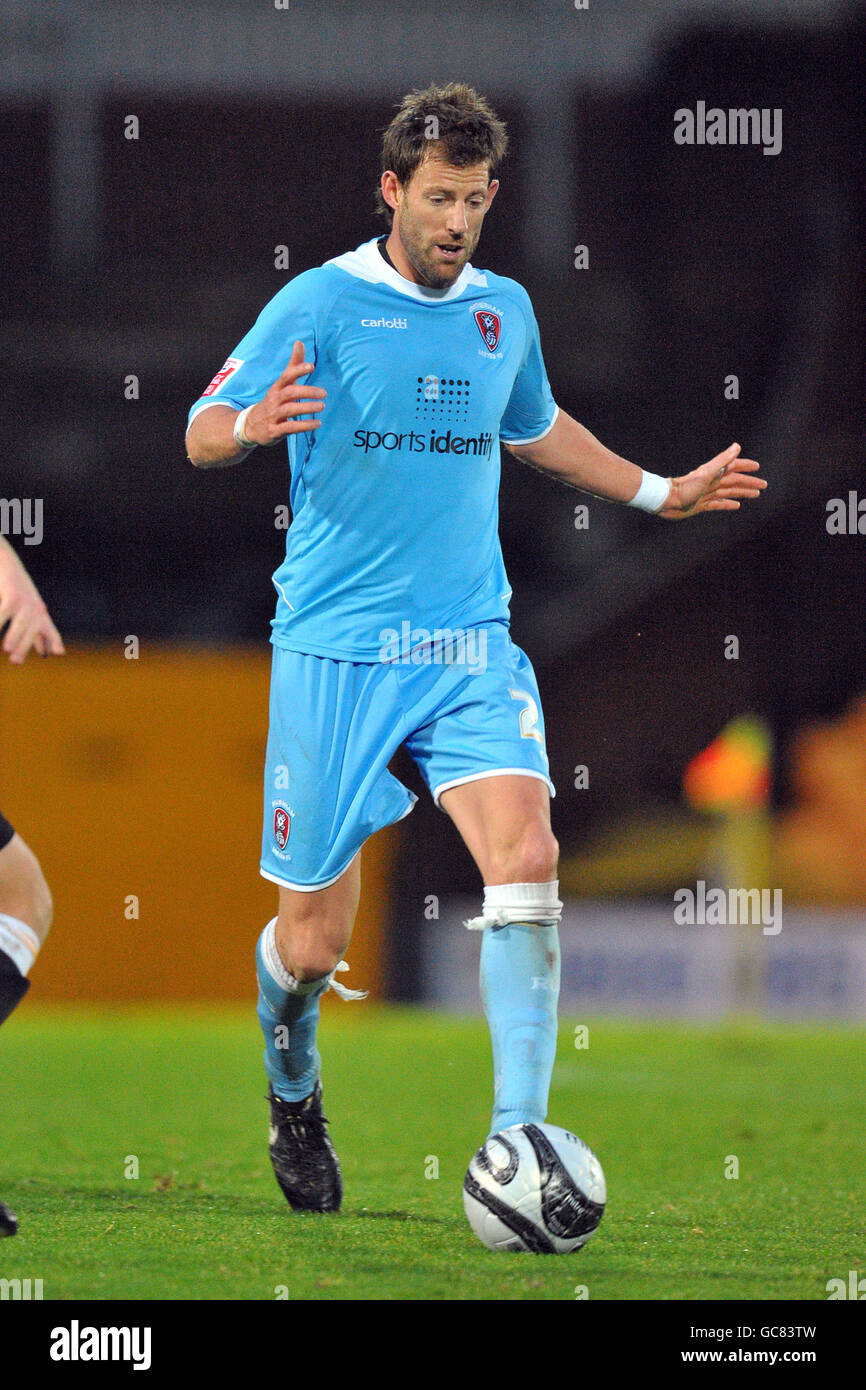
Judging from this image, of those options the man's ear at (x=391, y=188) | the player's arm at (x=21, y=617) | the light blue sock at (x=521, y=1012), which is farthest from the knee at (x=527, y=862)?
the man's ear at (x=391, y=188)

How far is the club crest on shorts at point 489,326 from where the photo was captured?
15.4 ft

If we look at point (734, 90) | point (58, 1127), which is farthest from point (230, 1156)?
point (734, 90)

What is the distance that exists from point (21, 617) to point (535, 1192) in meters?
1.55

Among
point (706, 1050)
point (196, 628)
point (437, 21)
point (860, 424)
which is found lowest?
point (706, 1050)

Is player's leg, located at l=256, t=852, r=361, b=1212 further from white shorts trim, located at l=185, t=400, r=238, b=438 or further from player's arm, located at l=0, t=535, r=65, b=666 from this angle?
player's arm, located at l=0, t=535, r=65, b=666

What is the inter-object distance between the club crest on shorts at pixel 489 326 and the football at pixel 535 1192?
1900mm

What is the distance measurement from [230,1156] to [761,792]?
28.0 ft

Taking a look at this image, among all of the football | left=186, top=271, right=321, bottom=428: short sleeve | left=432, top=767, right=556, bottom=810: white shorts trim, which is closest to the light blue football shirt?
left=186, top=271, right=321, bottom=428: short sleeve

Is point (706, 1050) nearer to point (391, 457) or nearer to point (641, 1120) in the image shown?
point (641, 1120)

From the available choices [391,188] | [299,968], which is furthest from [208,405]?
[299,968]

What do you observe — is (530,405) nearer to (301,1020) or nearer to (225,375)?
(225,375)

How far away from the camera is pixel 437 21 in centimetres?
2175

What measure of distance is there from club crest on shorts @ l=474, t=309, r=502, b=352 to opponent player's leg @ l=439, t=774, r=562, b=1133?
1.13 metres

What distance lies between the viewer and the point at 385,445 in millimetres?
4582
